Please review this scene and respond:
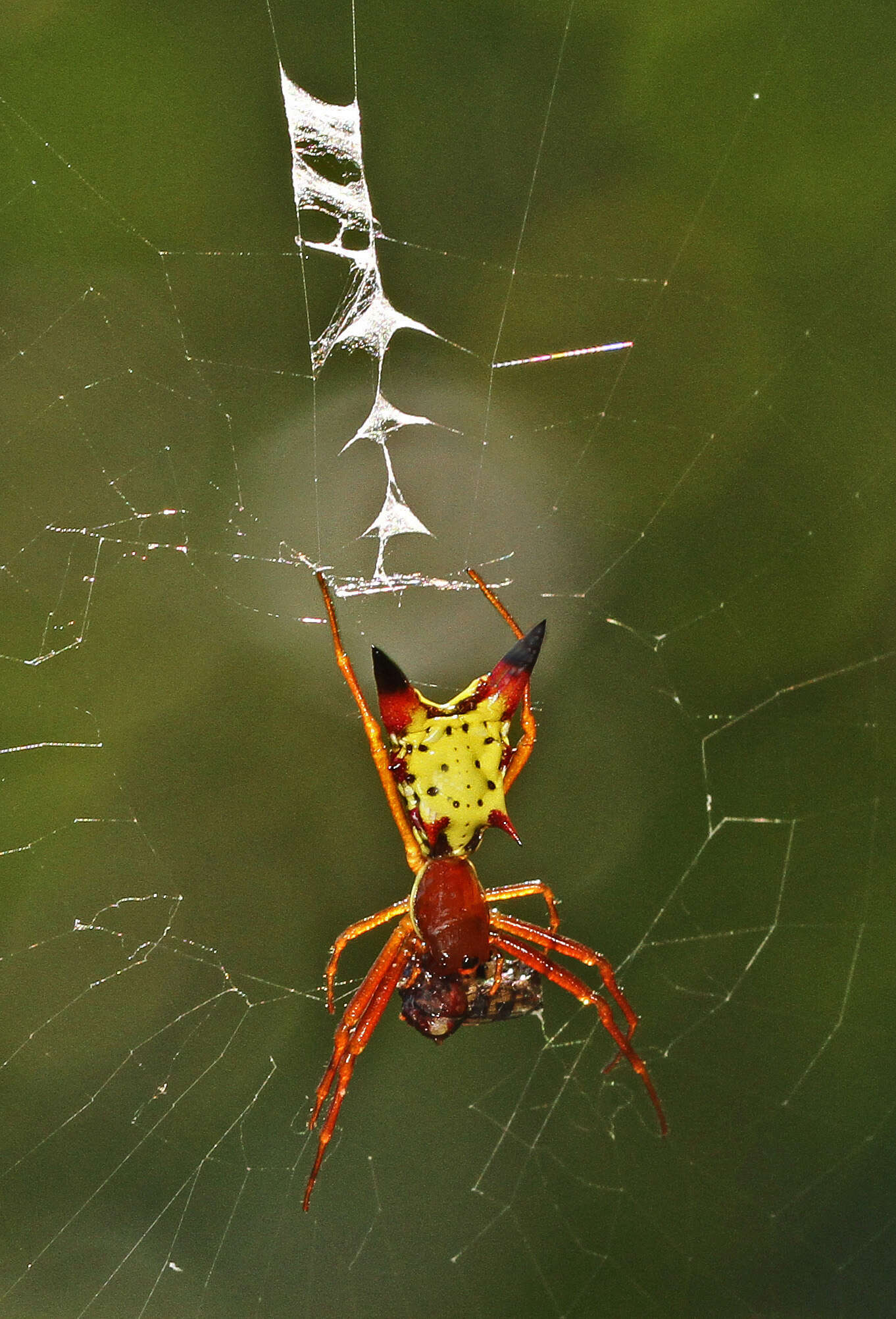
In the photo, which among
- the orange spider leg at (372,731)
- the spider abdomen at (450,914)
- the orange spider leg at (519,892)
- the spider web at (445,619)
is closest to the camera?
the orange spider leg at (372,731)

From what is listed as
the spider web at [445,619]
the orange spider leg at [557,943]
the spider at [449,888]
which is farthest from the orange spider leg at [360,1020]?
the spider web at [445,619]

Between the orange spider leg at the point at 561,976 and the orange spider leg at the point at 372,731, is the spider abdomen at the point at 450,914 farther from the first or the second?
the orange spider leg at the point at 561,976

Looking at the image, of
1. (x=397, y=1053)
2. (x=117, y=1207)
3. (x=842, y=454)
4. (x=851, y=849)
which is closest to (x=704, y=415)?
(x=842, y=454)

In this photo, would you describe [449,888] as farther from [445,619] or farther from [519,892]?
[445,619]

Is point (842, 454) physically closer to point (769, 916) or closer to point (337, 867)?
point (769, 916)

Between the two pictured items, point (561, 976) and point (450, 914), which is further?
point (561, 976)

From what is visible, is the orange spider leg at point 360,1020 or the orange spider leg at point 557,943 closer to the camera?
the orange spider leg at point 360,1020

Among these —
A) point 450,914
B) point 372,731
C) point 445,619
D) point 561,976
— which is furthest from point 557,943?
point 445,619

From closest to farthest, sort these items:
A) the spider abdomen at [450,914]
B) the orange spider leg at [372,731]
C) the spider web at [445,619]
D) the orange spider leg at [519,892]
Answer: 1. the orange spider leg at [372,731]
2. the spider abdomen at [450,914]
3. the orange spider leg at [519,892]
4. the spider web at [445,619]
